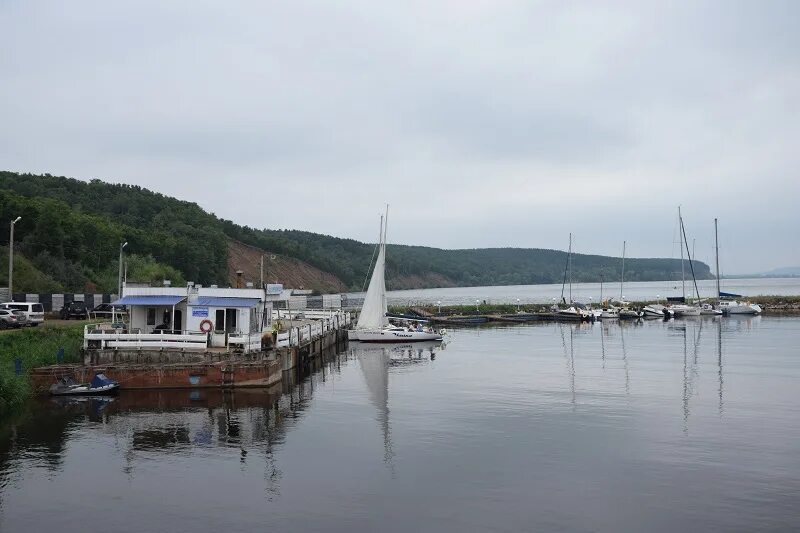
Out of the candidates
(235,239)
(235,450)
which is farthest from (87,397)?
(235,239)

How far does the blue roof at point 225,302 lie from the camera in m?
37.7

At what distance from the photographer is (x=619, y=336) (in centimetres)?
7456

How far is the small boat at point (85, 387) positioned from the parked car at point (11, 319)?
39.2ft

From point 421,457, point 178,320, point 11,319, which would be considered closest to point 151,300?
Result: point 178,320

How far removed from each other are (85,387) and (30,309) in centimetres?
1818

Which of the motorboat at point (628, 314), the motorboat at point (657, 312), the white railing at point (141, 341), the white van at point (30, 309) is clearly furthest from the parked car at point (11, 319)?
the motorboat at point (657, 312)

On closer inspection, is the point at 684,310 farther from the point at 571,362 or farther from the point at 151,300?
the point at 151,300

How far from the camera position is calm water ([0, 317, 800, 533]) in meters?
17.9

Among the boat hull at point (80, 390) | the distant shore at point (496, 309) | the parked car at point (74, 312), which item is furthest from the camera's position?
the distant shore at point (496, 309)

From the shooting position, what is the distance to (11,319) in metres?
41.8

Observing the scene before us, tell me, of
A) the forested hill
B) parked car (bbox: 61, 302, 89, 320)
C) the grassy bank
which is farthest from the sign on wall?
the forested hill

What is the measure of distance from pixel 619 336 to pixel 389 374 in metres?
38.5

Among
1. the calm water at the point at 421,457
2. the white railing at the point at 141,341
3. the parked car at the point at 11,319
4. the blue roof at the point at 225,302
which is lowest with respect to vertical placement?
the calm water at the point at 421,457

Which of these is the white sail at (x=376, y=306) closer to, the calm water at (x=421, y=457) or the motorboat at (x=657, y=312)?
the calm water at (x=421, y=457)
